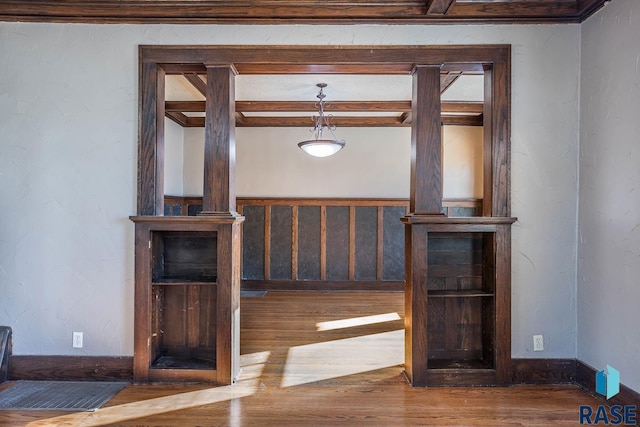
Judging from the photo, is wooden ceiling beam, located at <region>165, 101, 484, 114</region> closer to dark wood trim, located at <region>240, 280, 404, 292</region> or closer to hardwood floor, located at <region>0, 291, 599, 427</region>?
dark wood trim, located at <region>240, 280, 404, 292</region>

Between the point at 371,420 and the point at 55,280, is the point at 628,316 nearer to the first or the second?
the point at 371,420

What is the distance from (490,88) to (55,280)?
11.4 feet

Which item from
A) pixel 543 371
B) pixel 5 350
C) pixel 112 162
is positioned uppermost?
pixel 112 162

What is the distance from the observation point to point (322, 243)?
6078 millimetres

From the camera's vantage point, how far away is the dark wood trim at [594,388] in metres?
2.33

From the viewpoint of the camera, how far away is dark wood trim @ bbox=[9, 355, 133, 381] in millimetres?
2836

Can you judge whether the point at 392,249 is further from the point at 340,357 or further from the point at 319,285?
the point at 340,357

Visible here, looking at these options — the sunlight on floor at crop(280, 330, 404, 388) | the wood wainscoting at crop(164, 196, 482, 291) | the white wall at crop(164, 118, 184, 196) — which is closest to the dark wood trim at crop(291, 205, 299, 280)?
the wood wainscoting at crop(164, 196, 482, 291)

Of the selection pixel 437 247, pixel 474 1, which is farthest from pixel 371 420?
pixel 474 1

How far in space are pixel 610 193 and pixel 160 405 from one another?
10.5 feet

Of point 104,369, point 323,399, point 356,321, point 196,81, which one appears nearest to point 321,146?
point 196,81

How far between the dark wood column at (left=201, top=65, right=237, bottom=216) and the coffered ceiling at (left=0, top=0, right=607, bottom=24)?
0.41 m

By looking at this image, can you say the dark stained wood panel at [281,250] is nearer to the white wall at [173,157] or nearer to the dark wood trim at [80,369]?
the white wall at [173,157]

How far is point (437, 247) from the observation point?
3004mm
